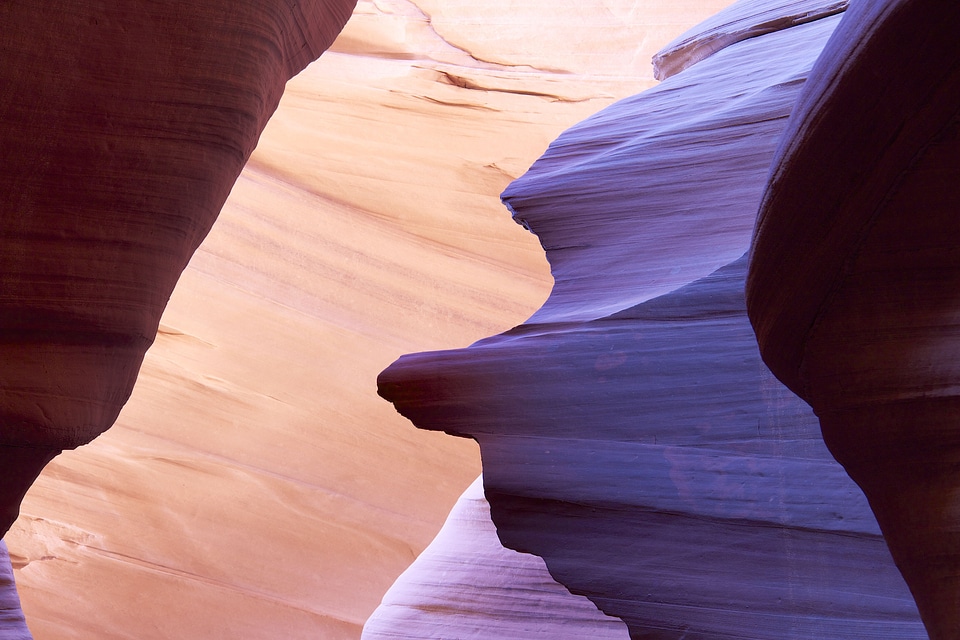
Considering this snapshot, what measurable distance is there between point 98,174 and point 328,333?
3.61m

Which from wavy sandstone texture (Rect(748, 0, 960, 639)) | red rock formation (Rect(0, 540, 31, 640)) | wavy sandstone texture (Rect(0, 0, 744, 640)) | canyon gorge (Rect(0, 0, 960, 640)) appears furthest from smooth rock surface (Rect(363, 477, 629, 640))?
wavy sandstone texture (Rect(0, 0, 744, 640))

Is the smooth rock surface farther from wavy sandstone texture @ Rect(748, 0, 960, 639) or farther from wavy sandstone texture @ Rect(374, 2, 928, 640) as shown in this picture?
wavy sandstone texture @ Rect(748, 0, 960, 639)

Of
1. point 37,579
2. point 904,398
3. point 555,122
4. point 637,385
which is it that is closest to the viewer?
point 904,398

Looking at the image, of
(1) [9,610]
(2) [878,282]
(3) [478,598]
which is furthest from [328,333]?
(2) [878,282]

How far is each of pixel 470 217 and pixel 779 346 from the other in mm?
4217

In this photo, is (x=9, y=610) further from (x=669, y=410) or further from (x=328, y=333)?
(x=328, y=333)

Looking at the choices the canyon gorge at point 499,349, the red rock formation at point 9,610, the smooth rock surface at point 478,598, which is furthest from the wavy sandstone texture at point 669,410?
the red rock formation at point 9,610

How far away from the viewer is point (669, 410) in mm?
2020

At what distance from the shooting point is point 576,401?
2102 mm

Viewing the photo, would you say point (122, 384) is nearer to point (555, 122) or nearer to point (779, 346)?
point (779, 346)

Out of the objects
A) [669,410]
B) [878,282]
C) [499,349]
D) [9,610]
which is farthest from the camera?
[9,610]

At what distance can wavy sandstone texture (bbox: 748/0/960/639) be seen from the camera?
989mm

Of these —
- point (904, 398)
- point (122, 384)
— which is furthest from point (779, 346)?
point (122, 384)

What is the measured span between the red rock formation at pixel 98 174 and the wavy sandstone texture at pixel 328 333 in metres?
3.37
